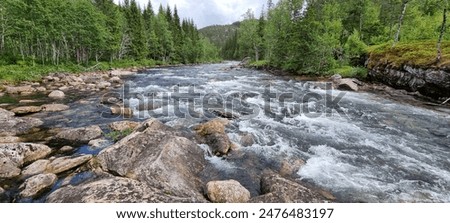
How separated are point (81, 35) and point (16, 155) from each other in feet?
126

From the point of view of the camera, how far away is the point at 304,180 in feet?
22.6

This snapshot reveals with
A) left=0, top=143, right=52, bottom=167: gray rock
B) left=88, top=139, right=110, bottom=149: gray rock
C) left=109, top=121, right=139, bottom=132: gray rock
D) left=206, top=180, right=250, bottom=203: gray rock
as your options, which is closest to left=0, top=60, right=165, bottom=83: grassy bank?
left=109, top=121, right=139, bottom=132: gray rock

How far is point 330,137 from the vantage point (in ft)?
32.9

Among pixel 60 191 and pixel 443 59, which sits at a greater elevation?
pixel 443 59

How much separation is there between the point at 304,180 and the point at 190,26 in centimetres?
9403

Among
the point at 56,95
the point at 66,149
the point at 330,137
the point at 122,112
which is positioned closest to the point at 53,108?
the point at 122,112

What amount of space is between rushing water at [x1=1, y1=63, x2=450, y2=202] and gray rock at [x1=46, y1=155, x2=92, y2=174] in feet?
3.20

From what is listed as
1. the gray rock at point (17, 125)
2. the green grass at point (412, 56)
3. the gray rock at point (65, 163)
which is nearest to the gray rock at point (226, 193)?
the gray rock at point (65, 163)

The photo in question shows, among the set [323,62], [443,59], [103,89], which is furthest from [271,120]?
[323,62]

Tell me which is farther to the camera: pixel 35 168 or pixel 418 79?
pixel 418 79

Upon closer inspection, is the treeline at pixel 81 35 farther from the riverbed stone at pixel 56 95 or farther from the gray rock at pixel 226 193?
the gray rock at pixel 226 193

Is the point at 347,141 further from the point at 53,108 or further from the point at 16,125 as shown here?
the point at 53,108

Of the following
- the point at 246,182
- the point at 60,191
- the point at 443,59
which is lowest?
the point at 246,182
